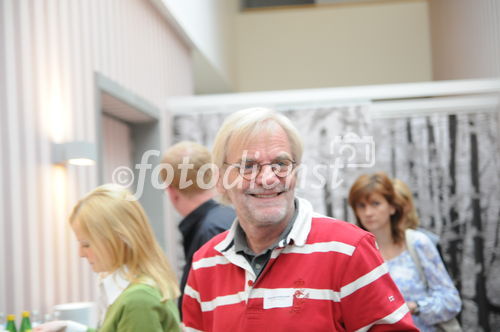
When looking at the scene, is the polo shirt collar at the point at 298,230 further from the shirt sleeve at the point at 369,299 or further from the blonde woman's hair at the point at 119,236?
the blonde woman's hair at the point at 119,236

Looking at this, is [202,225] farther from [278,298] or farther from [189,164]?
[278,298]

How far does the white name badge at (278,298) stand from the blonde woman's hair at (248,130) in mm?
345

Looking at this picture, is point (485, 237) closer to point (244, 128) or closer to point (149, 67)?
point (149, 67)

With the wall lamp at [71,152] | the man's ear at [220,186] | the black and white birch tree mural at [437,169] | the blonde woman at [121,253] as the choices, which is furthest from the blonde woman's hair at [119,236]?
the black and white birch tree mural at [437,169]

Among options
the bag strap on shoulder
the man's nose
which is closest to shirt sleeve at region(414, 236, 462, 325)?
the bag strap on shoulder

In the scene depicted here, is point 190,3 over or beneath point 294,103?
over

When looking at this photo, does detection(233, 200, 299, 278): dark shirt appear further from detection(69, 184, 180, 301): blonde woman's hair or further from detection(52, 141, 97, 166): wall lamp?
detection(52, 141, 97, 166): wall lamp

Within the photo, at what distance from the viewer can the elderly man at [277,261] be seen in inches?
53.6

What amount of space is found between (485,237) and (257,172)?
149 inches

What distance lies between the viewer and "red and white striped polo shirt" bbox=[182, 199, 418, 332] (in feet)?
4.45

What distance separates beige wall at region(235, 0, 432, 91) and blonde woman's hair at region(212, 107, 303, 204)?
681 centimetres

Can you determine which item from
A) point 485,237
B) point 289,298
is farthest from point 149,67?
point 289,298

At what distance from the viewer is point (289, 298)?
1384 mm

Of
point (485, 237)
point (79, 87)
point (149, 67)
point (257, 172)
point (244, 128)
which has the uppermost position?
point (149, 67)
